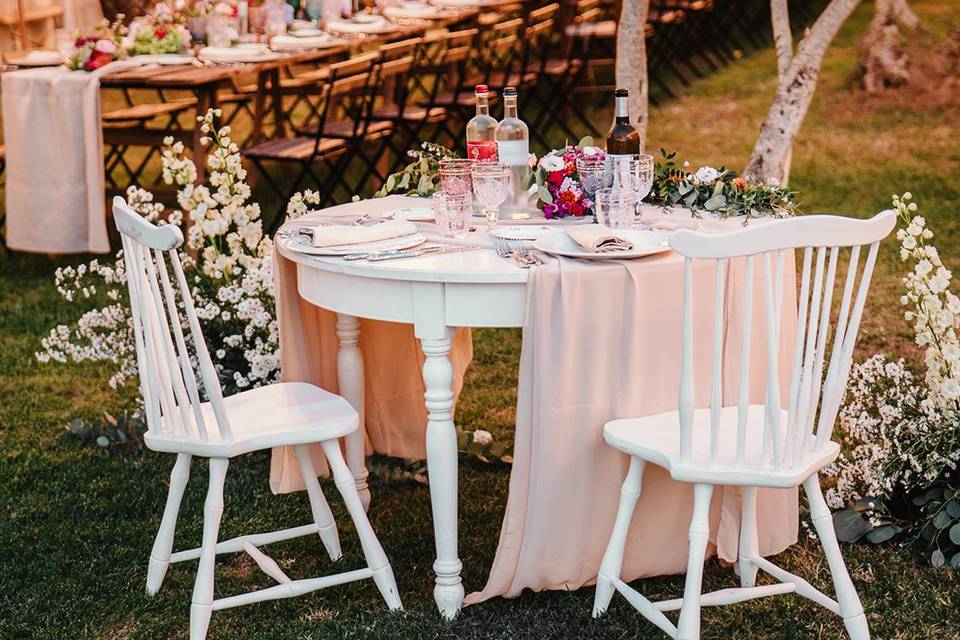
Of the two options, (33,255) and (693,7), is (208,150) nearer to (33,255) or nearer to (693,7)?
(33,255)

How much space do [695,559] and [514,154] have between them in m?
1.16

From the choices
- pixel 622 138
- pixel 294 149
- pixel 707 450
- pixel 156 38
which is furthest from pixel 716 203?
pixel 156 38

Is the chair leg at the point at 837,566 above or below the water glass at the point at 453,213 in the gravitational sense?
below

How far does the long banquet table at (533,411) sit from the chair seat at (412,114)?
409 centimetres

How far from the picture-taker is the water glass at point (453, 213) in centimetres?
312

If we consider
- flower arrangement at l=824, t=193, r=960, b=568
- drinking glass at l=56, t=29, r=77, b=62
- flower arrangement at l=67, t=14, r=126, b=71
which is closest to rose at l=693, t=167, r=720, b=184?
flower arrangement at l=824, t=193, r=960, b=568

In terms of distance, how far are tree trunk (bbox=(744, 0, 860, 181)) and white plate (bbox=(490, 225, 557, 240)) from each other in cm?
182

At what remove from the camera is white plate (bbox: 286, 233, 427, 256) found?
9.66 ft

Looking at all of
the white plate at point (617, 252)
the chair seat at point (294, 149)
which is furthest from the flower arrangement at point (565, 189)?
the chair seat at point (294, 149)

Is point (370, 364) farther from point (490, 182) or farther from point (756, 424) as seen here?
point (756, 424)

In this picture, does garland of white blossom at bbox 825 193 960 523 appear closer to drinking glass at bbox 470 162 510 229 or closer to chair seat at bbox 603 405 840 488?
chair seat at bbox 603 405 840 488

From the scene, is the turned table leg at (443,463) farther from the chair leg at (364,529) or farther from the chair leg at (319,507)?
the chair leg at (319,507)

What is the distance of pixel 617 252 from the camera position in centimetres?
283

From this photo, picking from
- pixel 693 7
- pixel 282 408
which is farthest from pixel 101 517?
pixel 693 7
